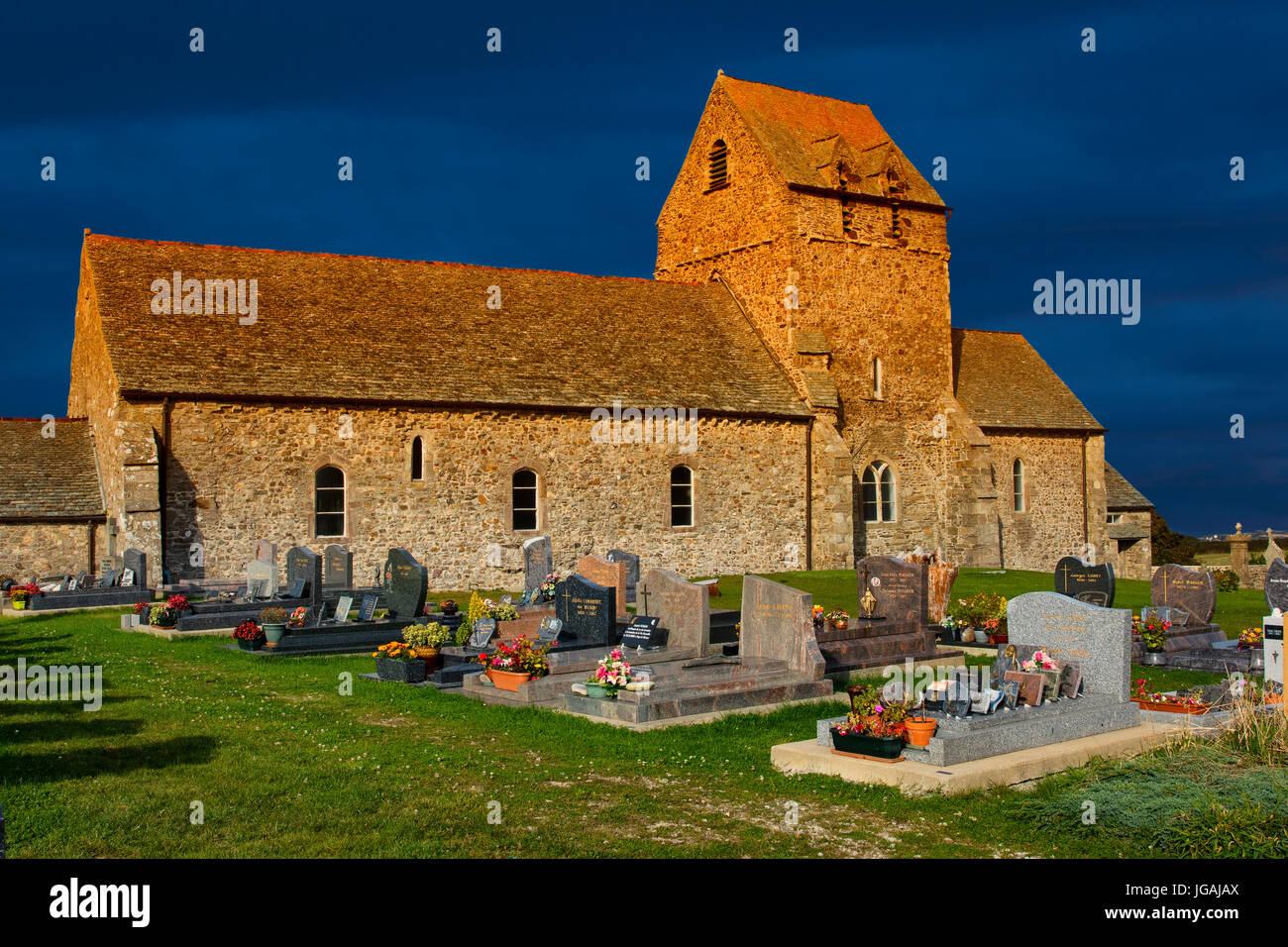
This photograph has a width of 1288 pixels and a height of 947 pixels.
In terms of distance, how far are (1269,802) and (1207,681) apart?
8166mm

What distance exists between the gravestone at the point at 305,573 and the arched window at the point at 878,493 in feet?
62.7

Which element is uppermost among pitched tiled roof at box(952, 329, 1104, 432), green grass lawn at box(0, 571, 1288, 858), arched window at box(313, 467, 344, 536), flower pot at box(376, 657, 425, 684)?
pitched tiled roof at box(952, 329, 1104, 432)

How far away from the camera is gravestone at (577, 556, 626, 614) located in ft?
66.6

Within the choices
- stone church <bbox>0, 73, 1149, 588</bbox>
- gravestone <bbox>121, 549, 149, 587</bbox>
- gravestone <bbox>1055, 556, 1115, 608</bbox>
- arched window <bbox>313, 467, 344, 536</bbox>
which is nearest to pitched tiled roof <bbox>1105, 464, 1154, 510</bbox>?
stone church <bbox>0, 73, 1149, 588</bbox>

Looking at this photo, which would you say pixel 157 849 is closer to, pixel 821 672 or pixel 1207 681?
pixel 821 672

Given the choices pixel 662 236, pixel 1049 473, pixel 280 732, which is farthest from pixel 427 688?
pixel 1049 473

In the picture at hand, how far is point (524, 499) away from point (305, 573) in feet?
28.7

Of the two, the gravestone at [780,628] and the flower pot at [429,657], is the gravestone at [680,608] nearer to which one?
the gravestone at [780,628]

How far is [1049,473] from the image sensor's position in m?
40.4

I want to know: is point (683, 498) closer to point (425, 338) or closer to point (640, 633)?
point (425, 338)

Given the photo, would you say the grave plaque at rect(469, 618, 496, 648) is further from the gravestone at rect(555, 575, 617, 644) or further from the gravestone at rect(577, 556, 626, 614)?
the gravestone at rect(577, 556, 626, 614)

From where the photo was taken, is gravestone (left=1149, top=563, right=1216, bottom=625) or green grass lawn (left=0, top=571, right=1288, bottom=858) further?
gravestone (left=1149, top=563, right=1216, bottom=625)

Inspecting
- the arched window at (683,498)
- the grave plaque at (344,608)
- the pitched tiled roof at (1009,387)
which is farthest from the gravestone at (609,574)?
the pitched tiled roof at (1009,387)

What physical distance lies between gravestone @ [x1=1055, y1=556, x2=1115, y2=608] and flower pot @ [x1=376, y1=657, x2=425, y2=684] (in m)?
11.7
